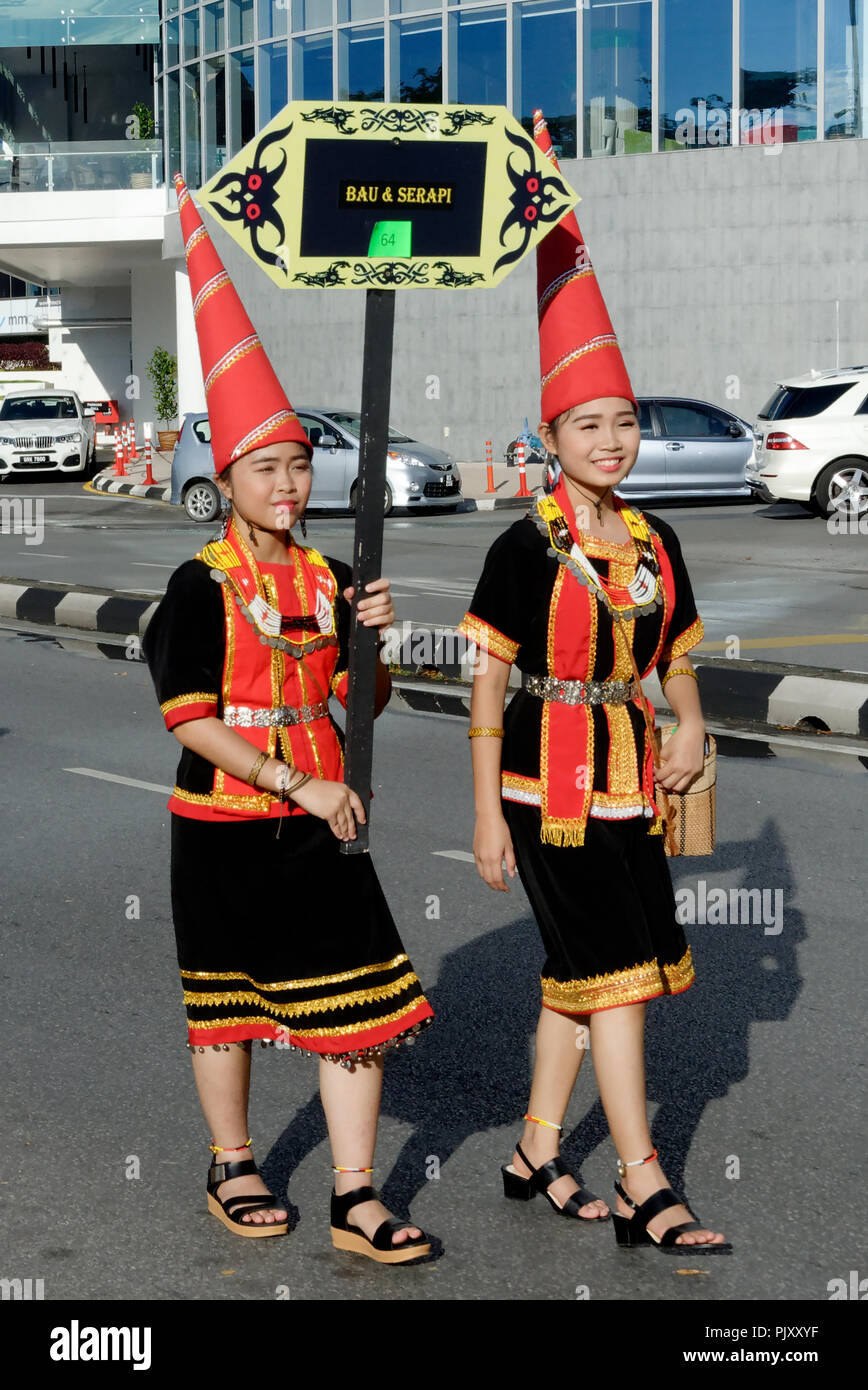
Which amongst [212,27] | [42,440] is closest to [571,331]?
[42,440]

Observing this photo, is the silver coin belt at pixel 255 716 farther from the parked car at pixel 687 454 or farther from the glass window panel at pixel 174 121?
the glass window panel at pixel 174 121

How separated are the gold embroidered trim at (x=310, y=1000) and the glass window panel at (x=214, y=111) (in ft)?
117

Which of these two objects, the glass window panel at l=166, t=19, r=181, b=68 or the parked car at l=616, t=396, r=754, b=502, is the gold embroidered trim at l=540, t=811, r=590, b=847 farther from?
the glass window panel at l=166, t=19, r=181, b=68

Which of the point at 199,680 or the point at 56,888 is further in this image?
the point at 56,888

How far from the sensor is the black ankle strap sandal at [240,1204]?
3781mm

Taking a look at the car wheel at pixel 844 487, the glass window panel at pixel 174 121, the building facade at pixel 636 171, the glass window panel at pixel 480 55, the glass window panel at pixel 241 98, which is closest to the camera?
the car wheel at pixel 844 487

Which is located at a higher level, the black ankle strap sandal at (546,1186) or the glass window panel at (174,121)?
the glass window panel at (174,121)

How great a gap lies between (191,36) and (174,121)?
6.93 feet

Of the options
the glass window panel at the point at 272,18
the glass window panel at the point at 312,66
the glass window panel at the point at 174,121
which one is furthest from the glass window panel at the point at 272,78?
the glass window panel at the point at 174,121

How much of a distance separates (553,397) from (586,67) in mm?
29024

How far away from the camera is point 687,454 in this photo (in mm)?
24484

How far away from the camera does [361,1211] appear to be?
144 inches
